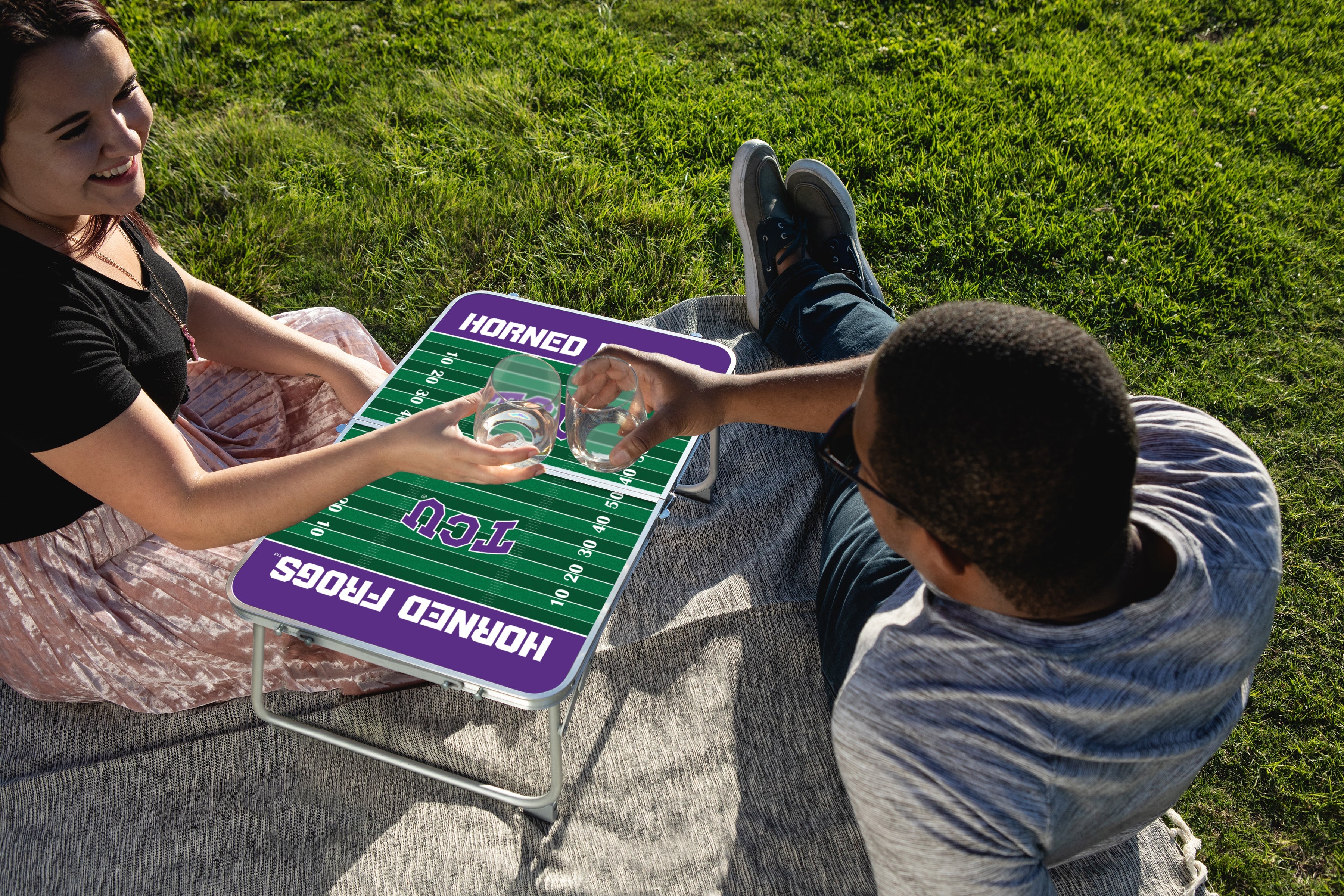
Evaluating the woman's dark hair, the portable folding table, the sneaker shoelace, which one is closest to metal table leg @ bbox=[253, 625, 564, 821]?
the portable folding table

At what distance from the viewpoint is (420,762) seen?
2787 millimetres

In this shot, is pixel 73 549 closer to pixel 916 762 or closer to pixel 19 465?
pixel 19 465

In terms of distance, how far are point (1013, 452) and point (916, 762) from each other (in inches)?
26.4

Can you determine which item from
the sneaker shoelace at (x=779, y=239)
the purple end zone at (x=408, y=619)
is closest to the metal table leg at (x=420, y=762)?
the purple end zone at (x=408, y=619)

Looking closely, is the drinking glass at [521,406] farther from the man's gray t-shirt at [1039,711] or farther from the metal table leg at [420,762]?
the man's gray t-shirt at [1039,711]

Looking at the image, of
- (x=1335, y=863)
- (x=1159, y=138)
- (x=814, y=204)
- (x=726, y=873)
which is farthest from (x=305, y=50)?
(x=1335, y=863)

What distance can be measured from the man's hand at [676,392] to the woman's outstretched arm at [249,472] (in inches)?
16.8

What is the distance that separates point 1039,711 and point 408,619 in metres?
1.56

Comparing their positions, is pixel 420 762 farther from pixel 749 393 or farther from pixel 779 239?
pixel 779 239

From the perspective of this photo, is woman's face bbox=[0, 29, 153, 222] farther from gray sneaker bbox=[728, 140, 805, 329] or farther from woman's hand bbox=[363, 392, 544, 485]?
gray sneaker bbox=[728, 140, 805, 329]

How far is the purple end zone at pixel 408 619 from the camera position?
8.11ft

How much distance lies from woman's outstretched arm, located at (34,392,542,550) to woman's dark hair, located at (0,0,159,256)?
0.72m

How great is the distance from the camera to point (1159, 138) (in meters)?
5.27

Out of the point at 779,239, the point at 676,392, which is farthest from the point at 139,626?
the point at 779,239
